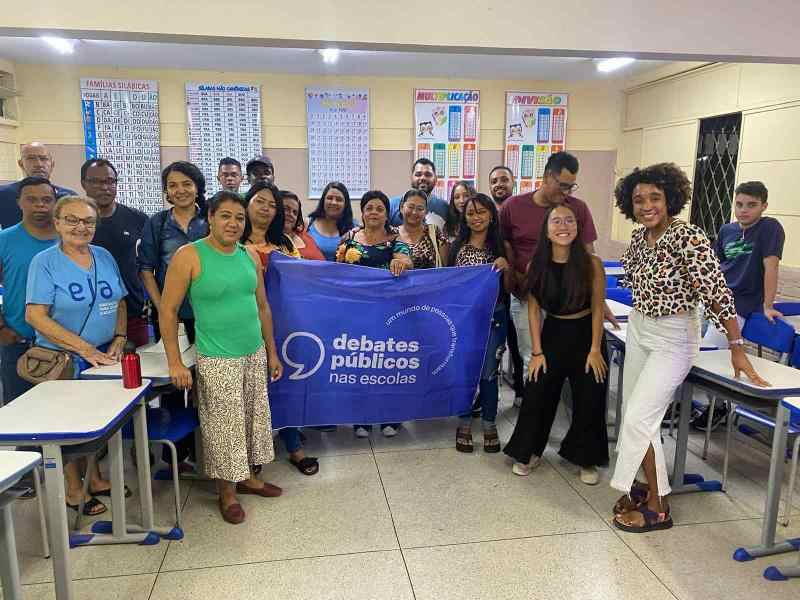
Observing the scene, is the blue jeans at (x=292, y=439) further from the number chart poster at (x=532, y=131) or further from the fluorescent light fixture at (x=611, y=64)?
the fluorescent light fixture at (x=611, y=64)

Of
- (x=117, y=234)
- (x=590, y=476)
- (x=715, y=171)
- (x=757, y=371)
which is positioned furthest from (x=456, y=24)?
(x=715, y=171)

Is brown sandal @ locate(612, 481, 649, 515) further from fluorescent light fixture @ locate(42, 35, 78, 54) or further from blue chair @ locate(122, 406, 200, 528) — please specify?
fluorescent light fixture @ locate(42, 35, 78, 54)

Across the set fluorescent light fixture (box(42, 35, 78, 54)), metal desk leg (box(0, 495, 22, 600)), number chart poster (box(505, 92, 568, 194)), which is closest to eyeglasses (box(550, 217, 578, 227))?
metal desk leg (box(0, 495, 22, 600))

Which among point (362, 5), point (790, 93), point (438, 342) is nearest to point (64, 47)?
point (362, 5)

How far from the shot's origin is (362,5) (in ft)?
10.1

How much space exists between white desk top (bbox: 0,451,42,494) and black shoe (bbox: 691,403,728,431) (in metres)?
3.58

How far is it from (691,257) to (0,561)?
8.37 ft

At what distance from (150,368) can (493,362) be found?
178 cm

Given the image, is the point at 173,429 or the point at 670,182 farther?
the point at 173,429

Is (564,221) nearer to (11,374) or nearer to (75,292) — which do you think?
(75,292)

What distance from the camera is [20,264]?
2.52m

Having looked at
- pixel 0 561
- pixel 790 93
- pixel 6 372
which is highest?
pixel 790 93

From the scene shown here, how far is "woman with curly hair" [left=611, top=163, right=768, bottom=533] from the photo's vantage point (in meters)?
2.24

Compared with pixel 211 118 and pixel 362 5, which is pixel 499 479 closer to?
pixel 362 5
